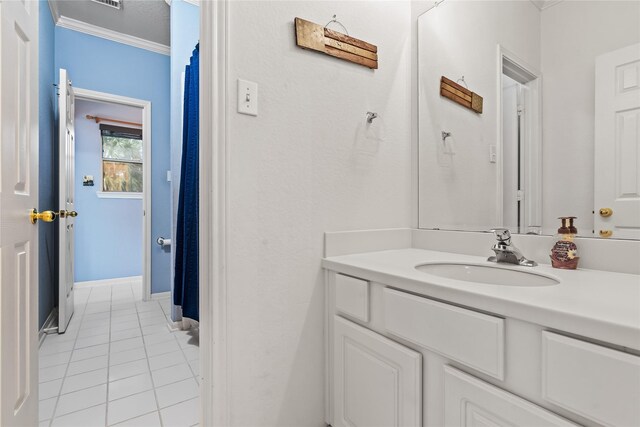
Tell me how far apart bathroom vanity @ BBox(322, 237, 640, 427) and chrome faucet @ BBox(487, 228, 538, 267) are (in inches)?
1.5

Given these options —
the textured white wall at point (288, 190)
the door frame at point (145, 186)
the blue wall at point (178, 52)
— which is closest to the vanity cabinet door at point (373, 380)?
the textured white wall at point (288, 190)

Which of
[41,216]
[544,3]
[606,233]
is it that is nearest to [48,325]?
[41,216]

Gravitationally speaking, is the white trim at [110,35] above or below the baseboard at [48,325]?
above

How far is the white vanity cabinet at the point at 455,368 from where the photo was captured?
1.67ft

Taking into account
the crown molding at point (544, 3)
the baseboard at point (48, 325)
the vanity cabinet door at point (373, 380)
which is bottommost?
the baseboard at point (48, 325)

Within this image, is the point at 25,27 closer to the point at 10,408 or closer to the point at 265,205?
the point at 265,205

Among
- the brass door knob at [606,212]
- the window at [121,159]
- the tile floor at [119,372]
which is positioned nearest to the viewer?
the brass door knob at [606,212]

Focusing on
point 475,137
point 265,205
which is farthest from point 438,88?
point 265,205

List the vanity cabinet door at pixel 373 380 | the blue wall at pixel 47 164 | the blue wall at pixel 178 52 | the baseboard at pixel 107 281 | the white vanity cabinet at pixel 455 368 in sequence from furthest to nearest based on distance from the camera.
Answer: the baseboard at pixel 107 281 → the blue wall at pixel 178 52 → the blue wall at pixel 47 164 → the vanity cabinet door at pixel 373 380 → the white vanity cabinet at pixel 455 368

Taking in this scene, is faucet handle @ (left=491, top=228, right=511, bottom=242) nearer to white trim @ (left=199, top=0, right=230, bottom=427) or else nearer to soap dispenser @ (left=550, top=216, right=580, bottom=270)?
soap dispenser @ (left=550, top=216, right=580, bottom=270)

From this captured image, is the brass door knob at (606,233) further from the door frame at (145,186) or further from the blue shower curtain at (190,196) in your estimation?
the door frame at (145,186)

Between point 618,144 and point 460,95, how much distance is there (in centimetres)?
63

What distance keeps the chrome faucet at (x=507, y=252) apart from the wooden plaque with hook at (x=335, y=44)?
33.9 inches

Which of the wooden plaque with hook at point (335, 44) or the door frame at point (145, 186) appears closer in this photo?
the wooden plaque with hook at point (335, 44)
